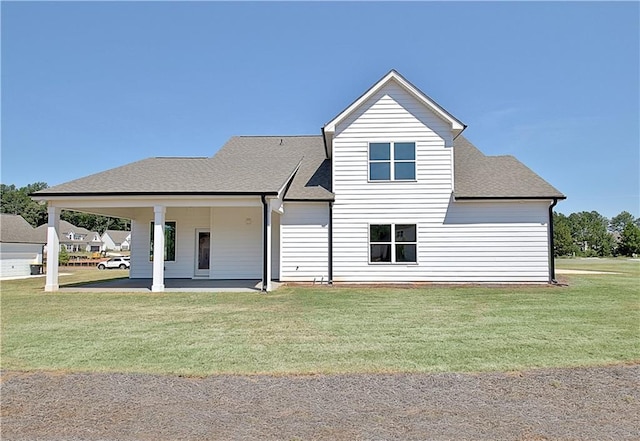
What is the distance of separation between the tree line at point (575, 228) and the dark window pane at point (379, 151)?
41.9ft

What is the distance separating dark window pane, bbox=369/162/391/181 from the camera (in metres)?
16.0

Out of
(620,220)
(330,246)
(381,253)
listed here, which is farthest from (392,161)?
(620,220)

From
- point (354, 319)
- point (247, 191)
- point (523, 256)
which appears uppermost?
point (247, 191)

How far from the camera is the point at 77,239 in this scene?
80250mm

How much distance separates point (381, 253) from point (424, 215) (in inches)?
87.3

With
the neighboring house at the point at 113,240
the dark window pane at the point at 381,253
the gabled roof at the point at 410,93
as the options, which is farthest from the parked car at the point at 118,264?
the neighboring house at the point at 113,240

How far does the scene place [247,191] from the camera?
1337cm

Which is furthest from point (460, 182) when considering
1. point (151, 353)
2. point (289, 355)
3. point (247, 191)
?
point (151, 353)

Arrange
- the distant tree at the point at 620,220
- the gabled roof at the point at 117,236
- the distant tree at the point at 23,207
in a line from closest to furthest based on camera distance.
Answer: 1. the distant tree at the point at 23,207
2. the gabled roof at the point at 117,236
3. the distant tree at the point at 620,220

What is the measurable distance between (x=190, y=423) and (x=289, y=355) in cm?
239

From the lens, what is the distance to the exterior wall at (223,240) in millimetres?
17875

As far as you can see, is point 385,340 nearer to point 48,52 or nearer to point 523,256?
point 523,256

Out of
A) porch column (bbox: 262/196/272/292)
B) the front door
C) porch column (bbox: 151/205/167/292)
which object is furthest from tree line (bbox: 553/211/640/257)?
porch column (bbox: 151/205/167/292)

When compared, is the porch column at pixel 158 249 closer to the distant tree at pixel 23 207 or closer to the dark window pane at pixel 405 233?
the dark window pane at pixel 405 233
